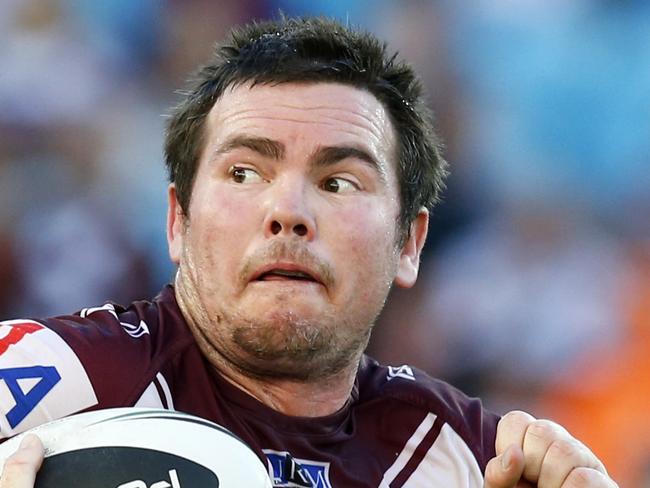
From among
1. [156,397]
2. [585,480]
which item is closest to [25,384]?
[156,397]

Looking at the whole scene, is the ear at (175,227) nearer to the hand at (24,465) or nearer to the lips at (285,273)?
the lips at (285,273)

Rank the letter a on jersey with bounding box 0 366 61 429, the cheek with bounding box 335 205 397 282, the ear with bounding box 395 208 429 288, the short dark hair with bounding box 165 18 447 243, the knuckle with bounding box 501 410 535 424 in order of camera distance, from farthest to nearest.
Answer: the ear with bounding box 395 208 429 288
the short dark hair with bounding box 165 18 447 243
the cheek with bounding box 335 205 397 282
the knuckle with bounding box 501 410 535 424
the letter a on jersey with bounding box 0 366 61 429

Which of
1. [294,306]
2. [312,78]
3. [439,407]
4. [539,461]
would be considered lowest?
[439,407]

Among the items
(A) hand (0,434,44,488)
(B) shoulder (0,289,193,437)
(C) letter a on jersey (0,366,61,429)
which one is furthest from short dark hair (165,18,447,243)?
(A) hand (0,434,44,488)

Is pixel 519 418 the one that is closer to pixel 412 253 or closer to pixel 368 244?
pixel 368 244

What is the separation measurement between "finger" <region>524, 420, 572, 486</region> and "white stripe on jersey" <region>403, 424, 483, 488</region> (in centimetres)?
52

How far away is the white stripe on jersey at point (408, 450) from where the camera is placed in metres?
2.53

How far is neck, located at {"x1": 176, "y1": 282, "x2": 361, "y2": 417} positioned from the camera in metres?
2.48

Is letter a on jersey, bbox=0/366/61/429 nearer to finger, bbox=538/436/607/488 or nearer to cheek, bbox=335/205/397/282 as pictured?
cheek, bbox=335/205/397/282

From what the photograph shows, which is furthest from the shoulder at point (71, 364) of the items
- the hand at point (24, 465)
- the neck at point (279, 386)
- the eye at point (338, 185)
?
the eye at point (338, 185)

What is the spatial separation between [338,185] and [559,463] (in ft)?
2.58

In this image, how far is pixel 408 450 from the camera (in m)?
2.62

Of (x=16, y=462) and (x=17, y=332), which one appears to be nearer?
(x=16, y=462)

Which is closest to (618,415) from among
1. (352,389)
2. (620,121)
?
(620,121)
